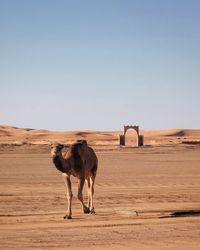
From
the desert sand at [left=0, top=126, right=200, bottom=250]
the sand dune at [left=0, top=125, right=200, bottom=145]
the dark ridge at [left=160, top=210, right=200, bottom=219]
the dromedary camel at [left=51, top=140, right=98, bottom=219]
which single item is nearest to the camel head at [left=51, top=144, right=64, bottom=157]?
the dromedary camel at [left=51, top=140, right=98, bottom=219]

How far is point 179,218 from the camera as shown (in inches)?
443

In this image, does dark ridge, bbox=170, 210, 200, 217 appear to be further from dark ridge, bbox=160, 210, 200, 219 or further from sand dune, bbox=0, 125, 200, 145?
sand dune, bbox=0, 125, 200, 145

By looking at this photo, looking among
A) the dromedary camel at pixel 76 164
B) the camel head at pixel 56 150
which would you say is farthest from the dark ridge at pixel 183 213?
the camel head at pixel 56 150

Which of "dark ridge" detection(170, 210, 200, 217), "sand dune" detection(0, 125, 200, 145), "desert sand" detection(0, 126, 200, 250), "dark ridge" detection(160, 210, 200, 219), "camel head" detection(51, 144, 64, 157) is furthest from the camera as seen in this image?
"sand dune" detection(0, 125, 200, 145)

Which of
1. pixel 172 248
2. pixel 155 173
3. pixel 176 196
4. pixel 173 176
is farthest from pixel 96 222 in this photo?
pixel 155 173

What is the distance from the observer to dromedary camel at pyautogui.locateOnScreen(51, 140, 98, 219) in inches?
446

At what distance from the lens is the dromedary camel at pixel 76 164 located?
37.2ft

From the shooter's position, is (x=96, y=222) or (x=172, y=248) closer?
(x=172, y=248)

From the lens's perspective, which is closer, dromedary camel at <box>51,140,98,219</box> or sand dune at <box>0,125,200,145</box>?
dromedary camel at <box>51,140,98,219</box>

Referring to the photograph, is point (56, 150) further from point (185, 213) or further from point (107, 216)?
point (185, 213)

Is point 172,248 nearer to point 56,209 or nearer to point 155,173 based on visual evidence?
point 56,209

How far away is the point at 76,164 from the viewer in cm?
1230

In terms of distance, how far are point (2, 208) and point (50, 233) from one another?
4.17 m

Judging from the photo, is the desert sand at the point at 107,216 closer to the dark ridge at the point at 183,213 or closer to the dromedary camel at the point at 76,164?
the dark ridge at the point at 183,213
